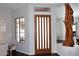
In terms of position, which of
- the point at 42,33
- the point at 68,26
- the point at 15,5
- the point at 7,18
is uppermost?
the point at 15,5

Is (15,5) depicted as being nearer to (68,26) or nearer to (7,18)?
(7,18)

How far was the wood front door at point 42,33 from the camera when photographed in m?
2.46

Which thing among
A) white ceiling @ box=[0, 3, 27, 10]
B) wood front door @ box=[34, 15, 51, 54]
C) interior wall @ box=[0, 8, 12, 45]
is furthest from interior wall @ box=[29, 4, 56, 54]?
interior wall @ box=[0, 8, 12, 45]

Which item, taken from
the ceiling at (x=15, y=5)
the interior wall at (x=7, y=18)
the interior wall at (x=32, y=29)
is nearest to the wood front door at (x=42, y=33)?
the interior wall at (x=32, y=29)

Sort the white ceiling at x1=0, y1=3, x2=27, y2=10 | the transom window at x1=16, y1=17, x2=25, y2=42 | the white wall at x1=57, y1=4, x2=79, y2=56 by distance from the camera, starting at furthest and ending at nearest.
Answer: the transom window at x1=16, y1=17, x2=25, y2=42 → the white wall at x1=57, y1=4, x2=79, y2=56 → the white ceiling at x1=0, y1=3, x2=27, y2=10

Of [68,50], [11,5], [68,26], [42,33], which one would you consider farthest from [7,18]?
[68,50]

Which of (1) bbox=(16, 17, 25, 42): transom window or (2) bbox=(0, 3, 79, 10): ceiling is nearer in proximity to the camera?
(2) bbox=(0, 3, 79, 10): ceiling

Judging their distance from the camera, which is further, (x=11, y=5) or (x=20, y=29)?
(x=20, y=29)

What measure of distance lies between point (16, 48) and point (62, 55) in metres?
0.78

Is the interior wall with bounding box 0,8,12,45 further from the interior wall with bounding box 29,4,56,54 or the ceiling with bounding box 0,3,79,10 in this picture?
the interior wall with bounding box 29,4,56,54

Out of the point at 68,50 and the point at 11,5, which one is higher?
the point at 11,5

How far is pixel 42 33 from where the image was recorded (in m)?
2.46

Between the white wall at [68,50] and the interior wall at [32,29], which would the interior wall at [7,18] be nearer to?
the interior wall at [32,29]

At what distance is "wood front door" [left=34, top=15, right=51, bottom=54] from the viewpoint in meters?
2.46
